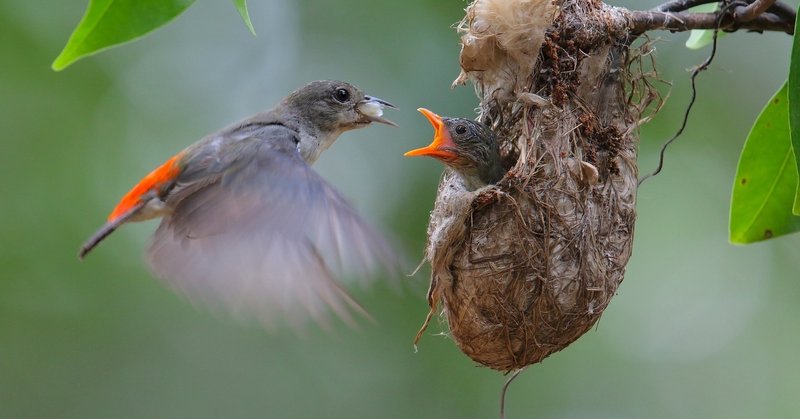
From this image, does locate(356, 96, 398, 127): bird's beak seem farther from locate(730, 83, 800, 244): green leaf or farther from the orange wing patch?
locate(730, 83, 800, 244): green leaf

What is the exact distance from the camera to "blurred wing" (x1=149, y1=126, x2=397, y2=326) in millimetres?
3164

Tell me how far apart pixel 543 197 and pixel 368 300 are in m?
4.40

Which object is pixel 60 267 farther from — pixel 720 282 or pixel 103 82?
pixel 720 282

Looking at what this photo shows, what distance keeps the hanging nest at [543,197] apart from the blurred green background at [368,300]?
401cm

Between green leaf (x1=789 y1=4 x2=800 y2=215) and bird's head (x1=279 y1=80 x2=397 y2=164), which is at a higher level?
green leaf (x1=789 y1=4 x2=800 y2=215)

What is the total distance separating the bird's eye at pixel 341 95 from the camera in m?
Result: 4.35

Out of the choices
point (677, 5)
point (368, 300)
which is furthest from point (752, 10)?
point (368, 300)

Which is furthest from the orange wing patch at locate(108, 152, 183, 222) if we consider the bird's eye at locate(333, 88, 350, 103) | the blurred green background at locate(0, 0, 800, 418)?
the blurred green background at locate(0, 0, 800, 418)

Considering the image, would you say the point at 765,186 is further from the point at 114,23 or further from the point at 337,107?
the point at 114,23

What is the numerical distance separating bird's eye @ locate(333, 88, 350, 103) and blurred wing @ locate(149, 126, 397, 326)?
65cm

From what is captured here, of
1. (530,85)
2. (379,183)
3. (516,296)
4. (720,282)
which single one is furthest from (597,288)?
(720,282)

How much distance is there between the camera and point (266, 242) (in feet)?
10.9

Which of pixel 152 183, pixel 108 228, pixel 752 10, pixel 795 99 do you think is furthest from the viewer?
pixel 152 183

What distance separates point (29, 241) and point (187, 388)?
2046 mm
